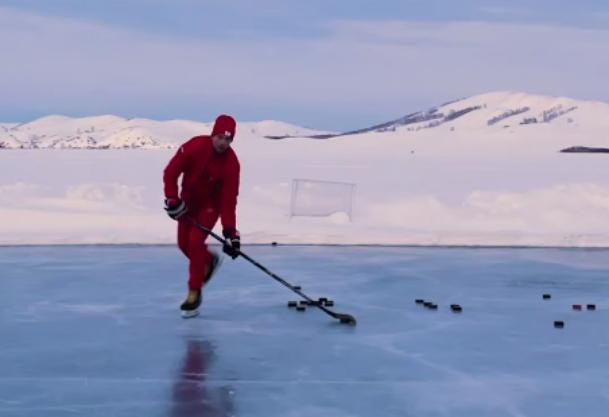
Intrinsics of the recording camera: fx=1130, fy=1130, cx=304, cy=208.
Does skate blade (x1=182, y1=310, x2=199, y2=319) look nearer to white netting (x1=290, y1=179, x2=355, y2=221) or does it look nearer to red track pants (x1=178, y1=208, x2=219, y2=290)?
red track pants (x1=178, y1=208, x2=219, y2=290)

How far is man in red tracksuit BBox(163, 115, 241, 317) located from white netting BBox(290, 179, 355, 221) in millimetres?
7626

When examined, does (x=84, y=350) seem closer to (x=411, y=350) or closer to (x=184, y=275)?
(x=411, y=350)

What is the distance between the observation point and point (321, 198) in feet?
56.4

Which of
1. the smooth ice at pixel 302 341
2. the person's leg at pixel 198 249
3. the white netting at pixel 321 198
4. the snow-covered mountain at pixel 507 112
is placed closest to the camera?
the smooth ice at pixel 302 341

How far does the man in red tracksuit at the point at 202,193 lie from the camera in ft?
26.0

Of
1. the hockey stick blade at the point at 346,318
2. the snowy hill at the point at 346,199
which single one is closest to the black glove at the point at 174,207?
the hockey stick blade at the point at 346,318

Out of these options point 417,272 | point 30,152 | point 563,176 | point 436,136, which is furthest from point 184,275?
point 436,136

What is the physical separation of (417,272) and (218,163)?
355cm

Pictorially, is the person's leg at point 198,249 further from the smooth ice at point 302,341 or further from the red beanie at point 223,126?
the red beanie at point 223,126

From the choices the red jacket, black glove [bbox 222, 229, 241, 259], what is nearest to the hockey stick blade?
black glove [bbox 222, 229, 241, 259]

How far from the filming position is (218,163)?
26.3ft

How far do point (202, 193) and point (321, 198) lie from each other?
29.9ft

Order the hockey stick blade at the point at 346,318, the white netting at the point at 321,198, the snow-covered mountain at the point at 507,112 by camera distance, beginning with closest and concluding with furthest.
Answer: the hockey stick blade at the point at 346,318
the white netting at the point at 321,198
the snow-covered mountain at the point at 507,112

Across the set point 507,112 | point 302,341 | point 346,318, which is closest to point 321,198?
Answer: point 346,318
